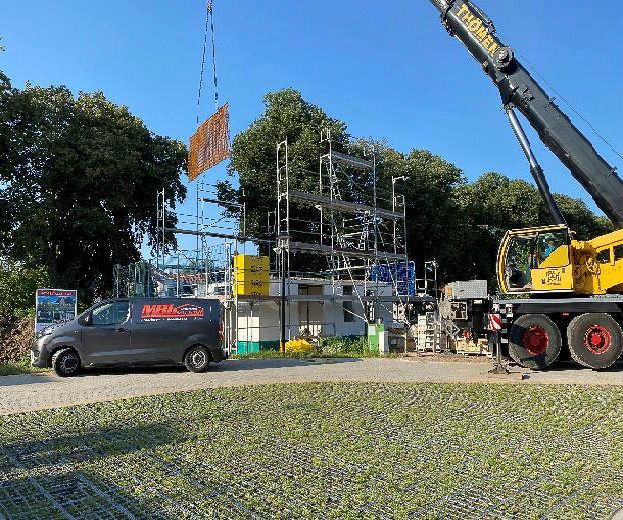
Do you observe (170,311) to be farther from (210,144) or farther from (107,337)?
(210,144)

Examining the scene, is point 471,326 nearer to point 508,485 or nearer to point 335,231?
point 508,485

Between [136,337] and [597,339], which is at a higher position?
[136,337]

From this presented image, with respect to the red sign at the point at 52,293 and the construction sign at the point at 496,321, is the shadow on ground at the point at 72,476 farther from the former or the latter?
the red sign at the point at 52,293

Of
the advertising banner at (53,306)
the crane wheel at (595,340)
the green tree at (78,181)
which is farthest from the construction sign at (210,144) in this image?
the crane wheel at (595,340)

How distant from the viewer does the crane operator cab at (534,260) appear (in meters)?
15.5

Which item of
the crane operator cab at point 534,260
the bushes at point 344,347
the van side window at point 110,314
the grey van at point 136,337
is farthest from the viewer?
the bushes at point 344,347

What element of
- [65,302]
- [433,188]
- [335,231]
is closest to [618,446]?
[65,302]

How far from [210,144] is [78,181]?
1053 centimetres

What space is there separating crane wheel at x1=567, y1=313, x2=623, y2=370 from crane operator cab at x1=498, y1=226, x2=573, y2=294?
1.01 m

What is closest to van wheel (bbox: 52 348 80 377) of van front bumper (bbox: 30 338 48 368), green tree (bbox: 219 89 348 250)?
van front bumper (bbox: 30 338 48 368)

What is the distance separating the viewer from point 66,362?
1404cm

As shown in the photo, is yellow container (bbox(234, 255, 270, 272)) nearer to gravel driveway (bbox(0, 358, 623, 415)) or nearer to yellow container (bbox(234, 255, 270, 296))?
yellow container (bbox(234, 255, 270, 296))

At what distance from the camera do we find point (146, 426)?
788cm

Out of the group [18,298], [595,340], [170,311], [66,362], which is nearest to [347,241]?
[595,340]
